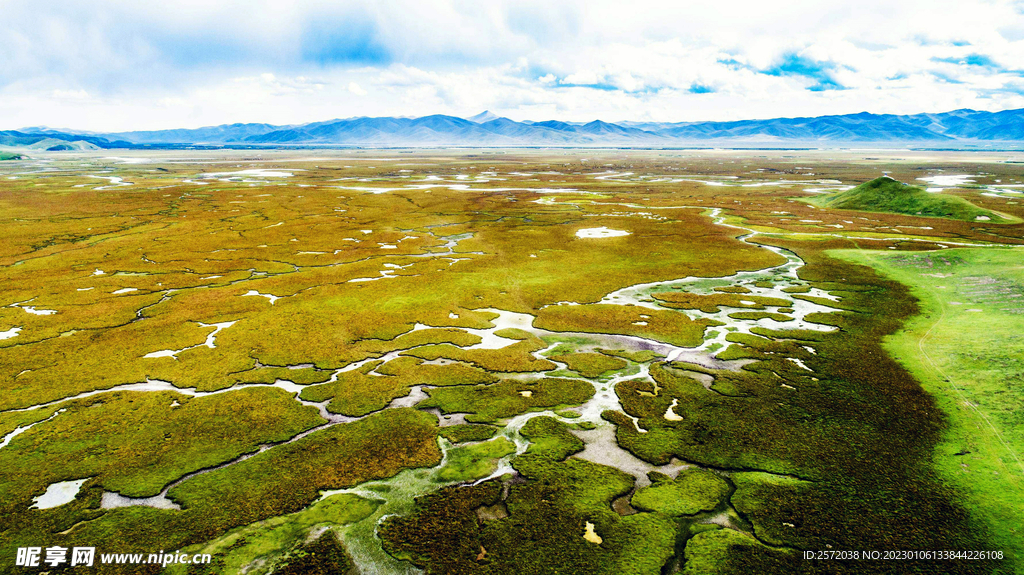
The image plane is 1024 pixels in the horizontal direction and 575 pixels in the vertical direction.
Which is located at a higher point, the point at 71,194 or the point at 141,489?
the point at 71,194

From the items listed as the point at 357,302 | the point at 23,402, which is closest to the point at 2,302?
the point at 23,402

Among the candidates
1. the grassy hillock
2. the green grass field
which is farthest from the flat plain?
the grassy hillock

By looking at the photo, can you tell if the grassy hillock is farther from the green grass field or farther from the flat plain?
the green grass field

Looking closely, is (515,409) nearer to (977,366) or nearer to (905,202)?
(977,366)

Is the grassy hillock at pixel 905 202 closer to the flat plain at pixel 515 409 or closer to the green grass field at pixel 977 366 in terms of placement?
the flat plain at pixel 515 409

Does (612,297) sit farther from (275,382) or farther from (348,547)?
(348,547)

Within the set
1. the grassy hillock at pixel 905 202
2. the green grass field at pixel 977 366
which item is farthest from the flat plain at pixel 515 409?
the grassy hillock at pixel 905 202

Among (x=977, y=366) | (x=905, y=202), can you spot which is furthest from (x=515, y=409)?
(x=905, y=202)
